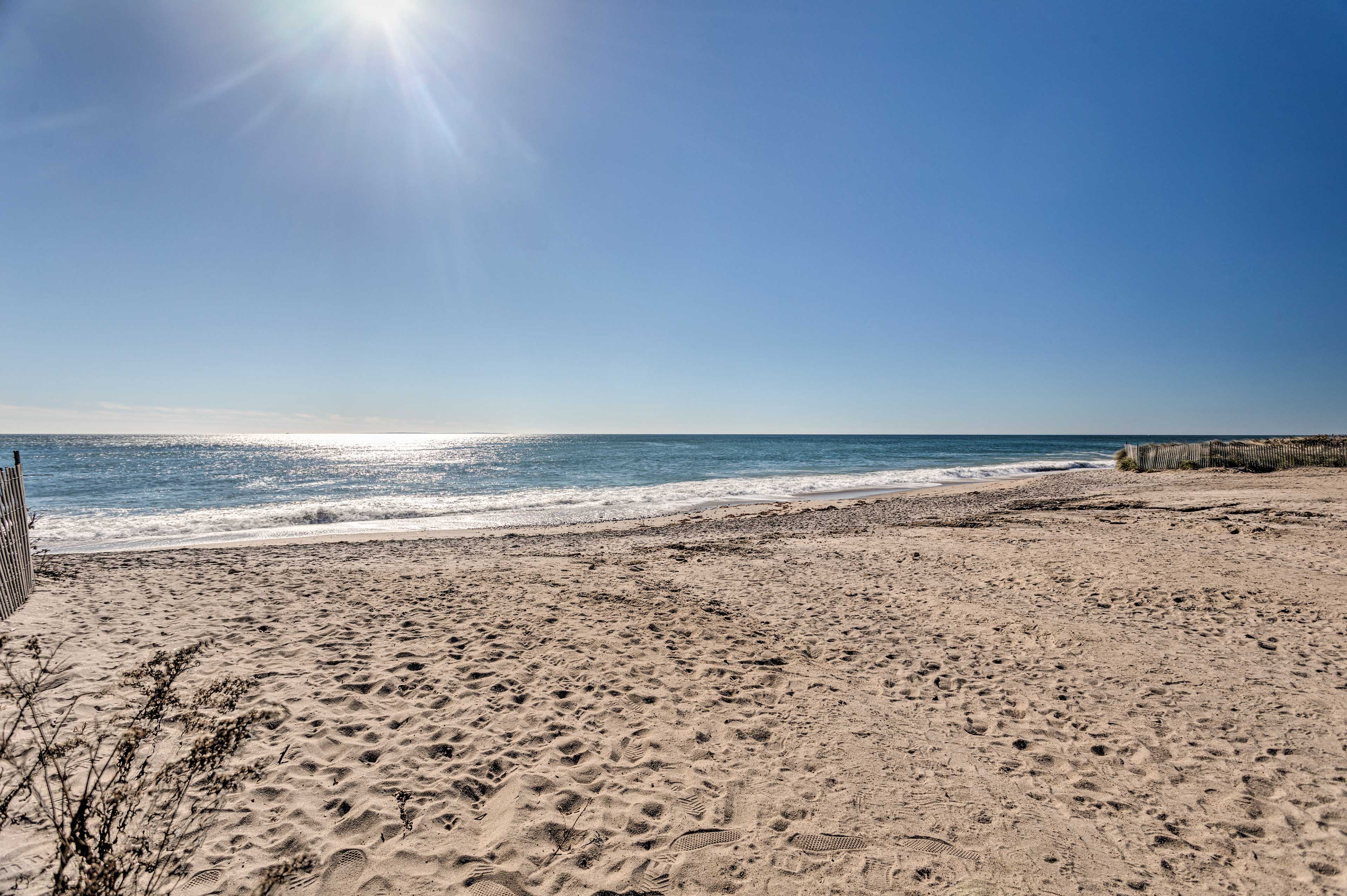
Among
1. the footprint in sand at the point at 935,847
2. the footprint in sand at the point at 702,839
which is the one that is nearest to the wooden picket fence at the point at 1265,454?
the footprint in sand at the point at 935,847

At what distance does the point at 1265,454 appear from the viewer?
2638 centimetres

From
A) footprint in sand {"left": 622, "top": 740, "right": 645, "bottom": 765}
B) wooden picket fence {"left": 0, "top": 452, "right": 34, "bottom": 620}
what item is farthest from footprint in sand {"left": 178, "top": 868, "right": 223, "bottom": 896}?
wooden picket fence {"left": 0, "top": 452, "right": 34, "bottom": 620}

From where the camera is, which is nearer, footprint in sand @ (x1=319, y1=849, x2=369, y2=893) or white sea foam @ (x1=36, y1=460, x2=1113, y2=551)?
footprint in sand @ (x1=319, y1=849, x2=369, y2=893)

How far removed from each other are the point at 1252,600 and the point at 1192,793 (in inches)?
232

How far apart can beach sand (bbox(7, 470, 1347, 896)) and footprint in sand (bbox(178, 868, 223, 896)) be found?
0.02 meters

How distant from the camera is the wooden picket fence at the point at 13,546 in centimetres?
754

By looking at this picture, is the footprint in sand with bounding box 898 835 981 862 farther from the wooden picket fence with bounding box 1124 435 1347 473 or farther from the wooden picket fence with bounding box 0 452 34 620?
the wooden picket fence with bounding box 1124 435 1347 473

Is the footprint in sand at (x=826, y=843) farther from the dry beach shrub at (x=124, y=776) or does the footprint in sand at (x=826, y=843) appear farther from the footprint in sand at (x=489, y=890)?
the dry beach shrub at (x=124, y=776)

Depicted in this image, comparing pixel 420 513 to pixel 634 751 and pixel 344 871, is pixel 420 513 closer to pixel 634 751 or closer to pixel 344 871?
pixel 634 751

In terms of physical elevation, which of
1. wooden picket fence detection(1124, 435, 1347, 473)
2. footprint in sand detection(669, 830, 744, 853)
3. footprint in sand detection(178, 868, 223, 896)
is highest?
wooden picket fence detection(1124, 435, 1347, 473)

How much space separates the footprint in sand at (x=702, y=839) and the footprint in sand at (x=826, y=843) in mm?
389

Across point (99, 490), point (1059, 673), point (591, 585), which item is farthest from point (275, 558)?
point (99, 490)

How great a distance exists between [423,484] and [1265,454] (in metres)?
47.0

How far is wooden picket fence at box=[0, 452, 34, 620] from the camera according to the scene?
754 cm
